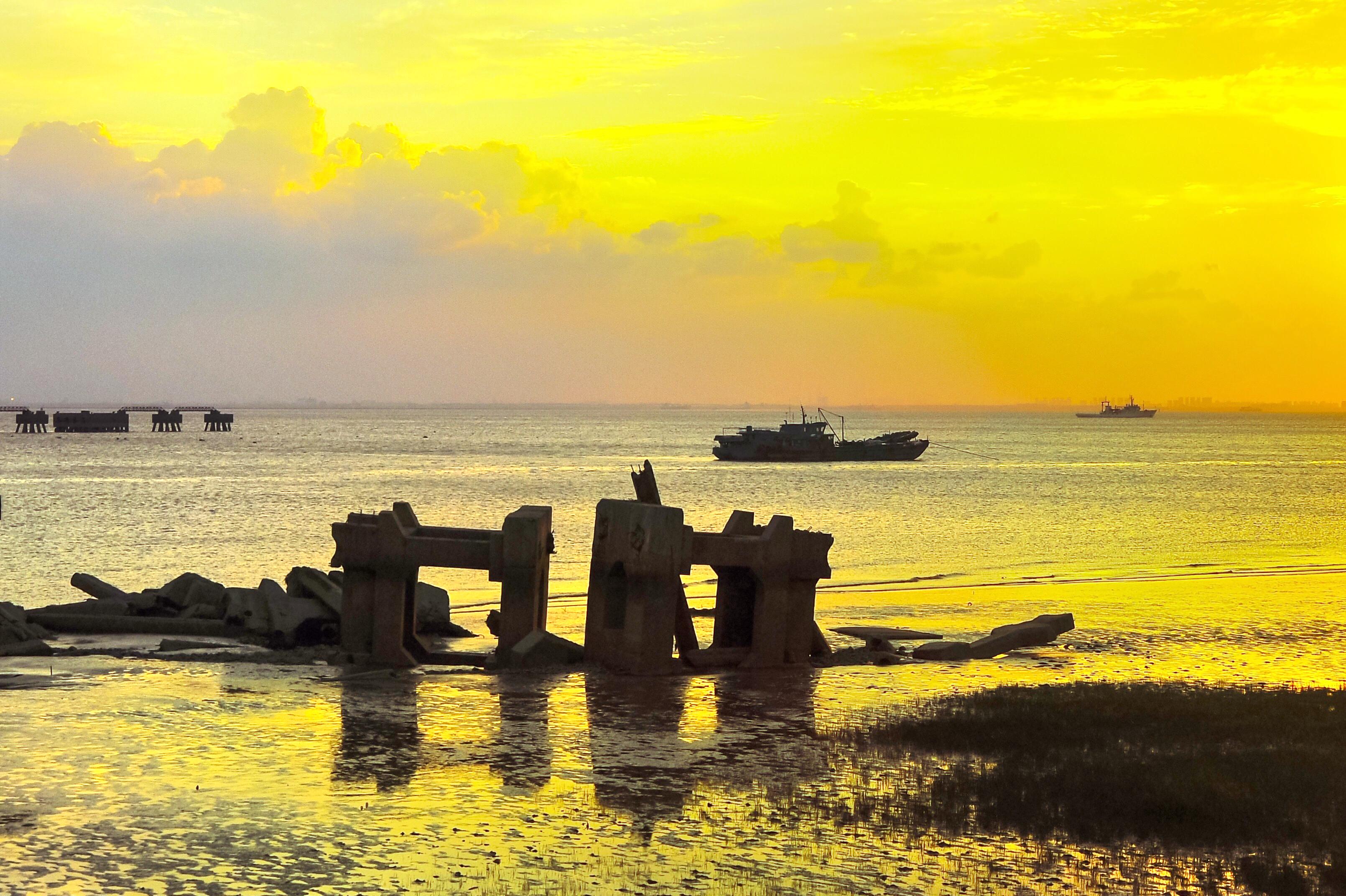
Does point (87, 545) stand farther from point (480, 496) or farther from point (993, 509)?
point (993, 509)

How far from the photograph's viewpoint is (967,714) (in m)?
17.4

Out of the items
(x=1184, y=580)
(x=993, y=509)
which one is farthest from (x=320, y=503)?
(x=1184, y=580)

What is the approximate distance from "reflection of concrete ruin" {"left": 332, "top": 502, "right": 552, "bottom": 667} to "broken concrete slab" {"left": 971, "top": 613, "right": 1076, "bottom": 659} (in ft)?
25.2

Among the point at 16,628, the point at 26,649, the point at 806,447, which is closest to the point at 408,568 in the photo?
the point at 26,649

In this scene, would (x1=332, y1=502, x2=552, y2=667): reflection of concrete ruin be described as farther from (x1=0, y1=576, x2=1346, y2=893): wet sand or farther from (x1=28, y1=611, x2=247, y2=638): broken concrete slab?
(x1=28, y1=611, x2=247, y2=638): broken concrete slab

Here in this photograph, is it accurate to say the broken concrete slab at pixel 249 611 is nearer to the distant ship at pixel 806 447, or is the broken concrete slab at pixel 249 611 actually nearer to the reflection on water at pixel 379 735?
the reflection on water at pixel 379 735

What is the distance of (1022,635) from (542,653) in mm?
9431

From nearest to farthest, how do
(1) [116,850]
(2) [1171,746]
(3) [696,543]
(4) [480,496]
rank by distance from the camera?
1. (1) [116,850]
2. (2) [1171,746]
3. (3) [696,543]
4. (4) [480,496]

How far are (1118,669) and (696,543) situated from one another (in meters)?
7.78

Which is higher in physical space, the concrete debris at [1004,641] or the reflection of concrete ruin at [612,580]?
the reflection of concrete ruin at [612,580]

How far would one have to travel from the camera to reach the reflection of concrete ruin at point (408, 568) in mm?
20109

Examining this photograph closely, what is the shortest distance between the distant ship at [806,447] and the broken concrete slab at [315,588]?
117m

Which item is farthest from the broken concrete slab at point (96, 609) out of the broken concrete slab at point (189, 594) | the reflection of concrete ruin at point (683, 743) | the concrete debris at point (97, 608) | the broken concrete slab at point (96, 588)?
the reflection of concrete ruin at point (683, 743)

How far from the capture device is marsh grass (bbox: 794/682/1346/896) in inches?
472
